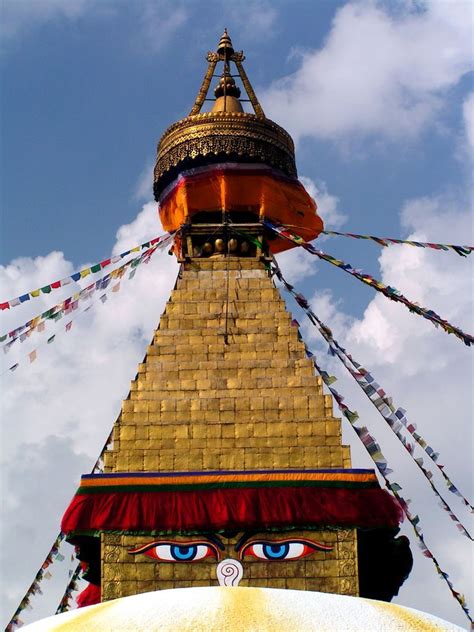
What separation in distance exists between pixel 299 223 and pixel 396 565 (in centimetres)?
702

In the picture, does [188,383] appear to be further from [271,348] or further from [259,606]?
[259,606]

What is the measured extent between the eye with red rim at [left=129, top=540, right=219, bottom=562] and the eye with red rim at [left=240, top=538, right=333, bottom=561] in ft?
1.50

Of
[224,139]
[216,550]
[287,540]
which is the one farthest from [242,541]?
[224,139]

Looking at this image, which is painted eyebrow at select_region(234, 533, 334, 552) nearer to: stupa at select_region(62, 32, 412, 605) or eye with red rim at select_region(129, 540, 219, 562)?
stupa at select_region(62, 32, 412, 605)

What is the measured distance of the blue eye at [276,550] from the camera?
13.5 meters

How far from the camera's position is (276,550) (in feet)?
44.6

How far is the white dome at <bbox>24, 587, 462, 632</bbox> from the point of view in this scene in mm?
6934

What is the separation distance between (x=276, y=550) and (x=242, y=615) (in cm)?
669

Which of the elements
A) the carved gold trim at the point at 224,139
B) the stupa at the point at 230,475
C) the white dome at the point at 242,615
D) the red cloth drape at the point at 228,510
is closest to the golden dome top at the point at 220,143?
the carved gold trim at the point at 224,139

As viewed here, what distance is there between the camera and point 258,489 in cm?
1383

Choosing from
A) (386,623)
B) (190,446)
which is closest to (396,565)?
(190,446)

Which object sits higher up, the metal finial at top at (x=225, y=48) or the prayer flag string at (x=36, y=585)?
the metal finial at top at (x=225, y=48)

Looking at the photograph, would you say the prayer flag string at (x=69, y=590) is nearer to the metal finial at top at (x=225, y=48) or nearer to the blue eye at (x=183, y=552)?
the blue eye at (x=183, y=552)

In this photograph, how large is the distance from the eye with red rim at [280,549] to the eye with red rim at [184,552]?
1.50 feet
